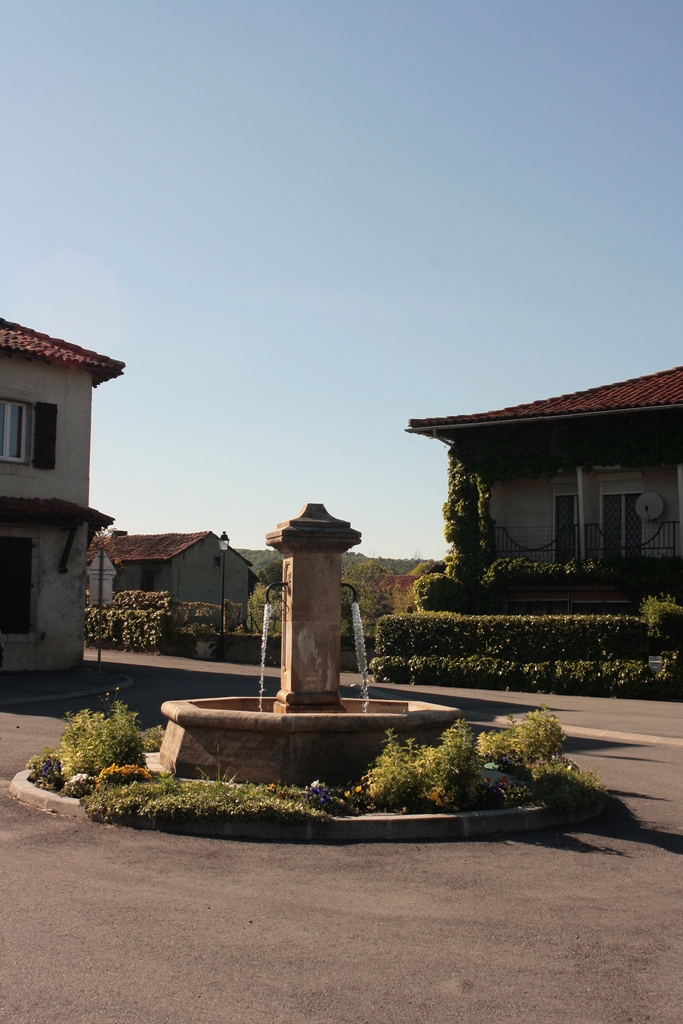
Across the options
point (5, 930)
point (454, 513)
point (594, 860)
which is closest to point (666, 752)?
point (594, 860)

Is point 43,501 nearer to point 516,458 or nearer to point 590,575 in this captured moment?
point 516,458

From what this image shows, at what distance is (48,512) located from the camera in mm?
22672

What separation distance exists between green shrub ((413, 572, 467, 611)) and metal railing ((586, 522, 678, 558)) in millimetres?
4071

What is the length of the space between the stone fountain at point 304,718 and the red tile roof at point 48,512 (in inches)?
512

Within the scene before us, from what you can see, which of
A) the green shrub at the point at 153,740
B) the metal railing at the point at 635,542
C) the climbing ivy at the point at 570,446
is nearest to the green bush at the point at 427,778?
the green shrub at the point at 153,740

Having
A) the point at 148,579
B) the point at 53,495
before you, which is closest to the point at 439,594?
the point at 53,495

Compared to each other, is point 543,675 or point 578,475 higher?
point 578,475

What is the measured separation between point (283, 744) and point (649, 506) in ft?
70.4

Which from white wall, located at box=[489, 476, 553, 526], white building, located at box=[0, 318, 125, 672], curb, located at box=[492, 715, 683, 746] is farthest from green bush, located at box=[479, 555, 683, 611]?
white building, located at box=[0, 318, 125, 672]

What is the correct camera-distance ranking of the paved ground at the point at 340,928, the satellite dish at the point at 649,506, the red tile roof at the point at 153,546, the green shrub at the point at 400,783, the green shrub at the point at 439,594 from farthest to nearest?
the red tile roof at the point at 153,546 → the green shrub at the point at 439,594 → the satellite dish at the point at 649,506 → the green shrub at the point at 400,783 → the paved ground at the point at 340,928

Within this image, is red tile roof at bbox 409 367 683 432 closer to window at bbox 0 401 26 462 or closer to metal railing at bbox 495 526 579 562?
metal railing at bbox 495 526 579 562

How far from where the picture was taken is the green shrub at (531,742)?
391 inches

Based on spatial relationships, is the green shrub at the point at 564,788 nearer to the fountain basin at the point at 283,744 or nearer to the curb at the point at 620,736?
the fountain basin at the point at 283,744

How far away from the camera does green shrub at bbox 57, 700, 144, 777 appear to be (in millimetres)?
9031
